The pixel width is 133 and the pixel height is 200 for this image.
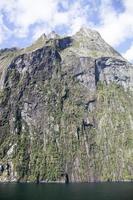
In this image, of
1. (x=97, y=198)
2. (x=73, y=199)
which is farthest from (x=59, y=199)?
(x=97, y=198)

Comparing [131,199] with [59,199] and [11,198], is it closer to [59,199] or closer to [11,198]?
[59,199]

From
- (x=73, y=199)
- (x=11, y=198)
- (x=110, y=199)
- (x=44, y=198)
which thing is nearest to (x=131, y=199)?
(x=110, y=199)

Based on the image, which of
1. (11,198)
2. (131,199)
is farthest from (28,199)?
(131,199)

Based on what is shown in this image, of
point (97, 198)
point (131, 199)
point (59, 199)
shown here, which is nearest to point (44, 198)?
point (59, 199)

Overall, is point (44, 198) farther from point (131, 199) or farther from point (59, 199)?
point (131, 199)

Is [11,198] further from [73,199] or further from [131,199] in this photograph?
[131,199]

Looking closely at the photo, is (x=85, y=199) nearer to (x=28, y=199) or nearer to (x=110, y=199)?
(x=110, y=199)
